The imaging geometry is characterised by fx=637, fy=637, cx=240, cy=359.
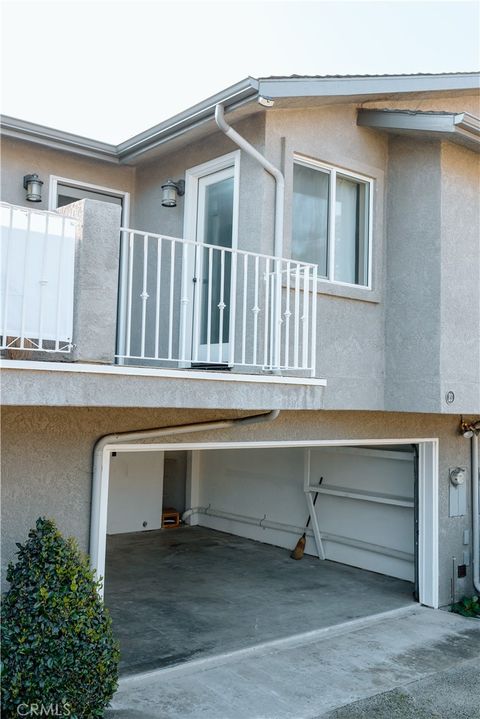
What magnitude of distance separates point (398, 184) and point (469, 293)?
176cm

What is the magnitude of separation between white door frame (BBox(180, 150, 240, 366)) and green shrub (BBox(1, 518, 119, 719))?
3.00 meters

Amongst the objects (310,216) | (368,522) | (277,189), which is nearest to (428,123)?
(310,216)

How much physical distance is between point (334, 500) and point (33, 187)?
8127mm

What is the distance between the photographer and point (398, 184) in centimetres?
865

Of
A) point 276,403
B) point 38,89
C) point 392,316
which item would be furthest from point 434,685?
point 38,89

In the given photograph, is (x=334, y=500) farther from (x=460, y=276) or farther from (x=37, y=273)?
(x=37, y=273)

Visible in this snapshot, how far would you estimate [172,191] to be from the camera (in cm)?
856

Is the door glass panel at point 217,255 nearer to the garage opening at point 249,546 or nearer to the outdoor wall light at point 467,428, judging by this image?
the garage opening at point 249,546

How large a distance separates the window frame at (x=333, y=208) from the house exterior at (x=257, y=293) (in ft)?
0.10

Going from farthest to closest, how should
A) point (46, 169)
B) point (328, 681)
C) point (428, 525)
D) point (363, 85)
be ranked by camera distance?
1. point (428, 525)
2. point (46, 169)
3. point (363, 85)
4. point (328, 681)

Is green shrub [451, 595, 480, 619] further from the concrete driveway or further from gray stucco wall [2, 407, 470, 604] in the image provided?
gray stucco wall [2, 407, 470, 604]

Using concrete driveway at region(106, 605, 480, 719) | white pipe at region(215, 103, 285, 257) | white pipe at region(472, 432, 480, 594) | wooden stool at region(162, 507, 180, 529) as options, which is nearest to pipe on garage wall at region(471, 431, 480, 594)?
white pipe at region(472, 432, 480, 594)

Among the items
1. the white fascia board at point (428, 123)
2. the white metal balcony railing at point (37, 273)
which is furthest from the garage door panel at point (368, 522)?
the white metal balcony railing at point (37, 273)

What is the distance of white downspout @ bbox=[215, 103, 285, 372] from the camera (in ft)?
21.8
